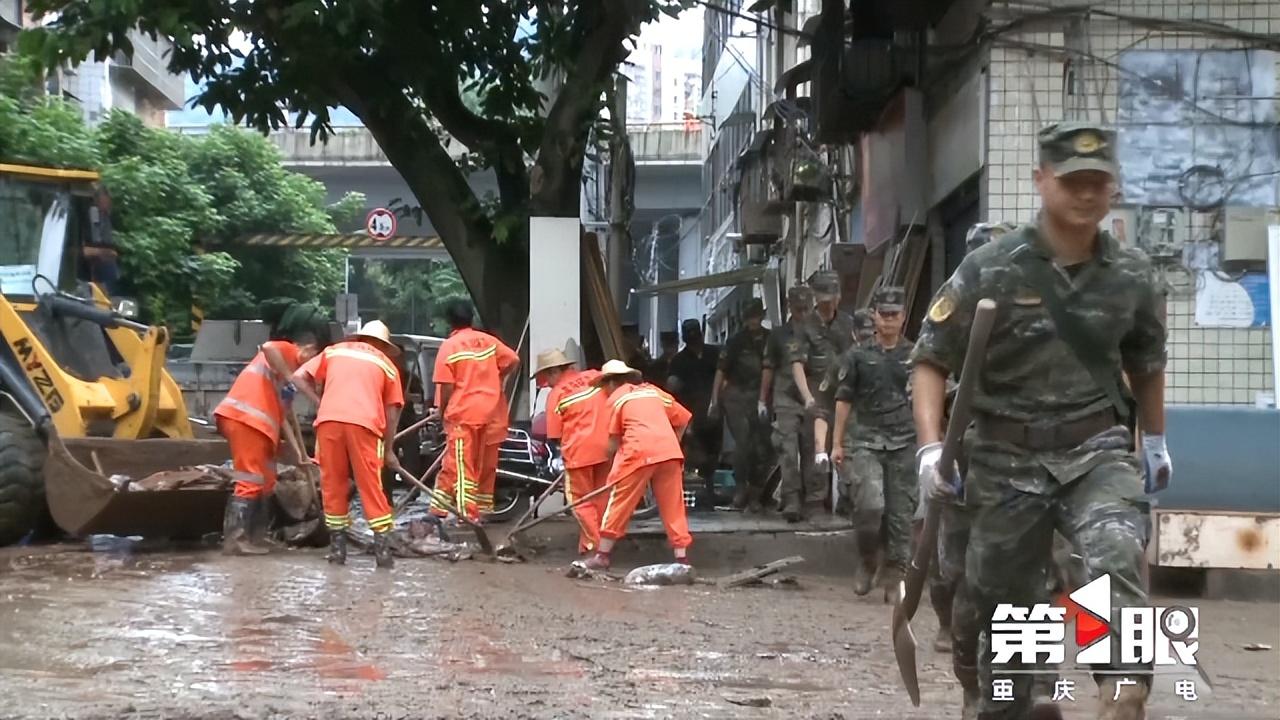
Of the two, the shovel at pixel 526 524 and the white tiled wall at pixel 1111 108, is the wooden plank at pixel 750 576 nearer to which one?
the shovel at pixel 526 524

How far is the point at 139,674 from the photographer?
20.3 feet

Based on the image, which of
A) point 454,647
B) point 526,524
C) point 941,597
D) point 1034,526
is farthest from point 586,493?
point 1034,526

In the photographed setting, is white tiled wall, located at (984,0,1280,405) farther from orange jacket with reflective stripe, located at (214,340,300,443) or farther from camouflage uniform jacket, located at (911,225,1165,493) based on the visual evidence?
camouflage uniform jacket, located at (911,225,1165,493)

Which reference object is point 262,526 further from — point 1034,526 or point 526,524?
point 1034,526

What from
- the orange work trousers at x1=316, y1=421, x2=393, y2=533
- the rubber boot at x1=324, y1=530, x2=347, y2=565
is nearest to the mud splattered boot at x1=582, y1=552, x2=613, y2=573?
the orange work trousers at x1=316, y1=421, x2=393, y2=533

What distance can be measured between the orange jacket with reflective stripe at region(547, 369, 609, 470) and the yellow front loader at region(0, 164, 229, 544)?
2.37 metres

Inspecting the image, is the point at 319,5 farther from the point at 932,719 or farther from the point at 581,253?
the point at 932,719

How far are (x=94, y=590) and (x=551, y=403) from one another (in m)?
3.76

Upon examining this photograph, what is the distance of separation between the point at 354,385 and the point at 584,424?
1.73 metres

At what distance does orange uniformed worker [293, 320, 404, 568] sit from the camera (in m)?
9.88

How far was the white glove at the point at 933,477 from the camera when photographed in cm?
462

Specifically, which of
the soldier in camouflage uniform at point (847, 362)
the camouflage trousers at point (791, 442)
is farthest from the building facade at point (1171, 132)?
the camouflage trousers at point (791, 442)

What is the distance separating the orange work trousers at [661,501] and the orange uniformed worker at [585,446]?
461mm

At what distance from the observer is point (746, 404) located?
1439cm
